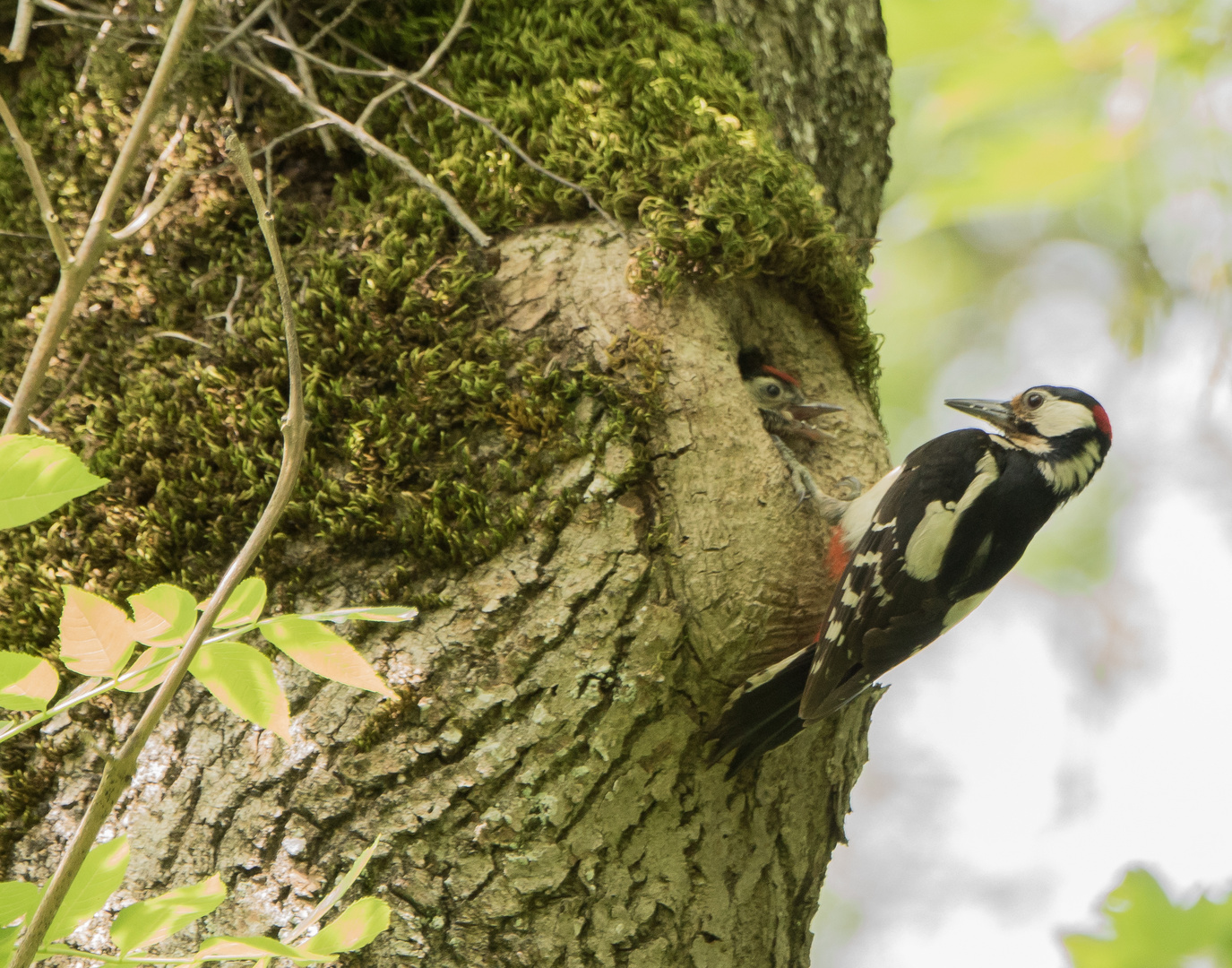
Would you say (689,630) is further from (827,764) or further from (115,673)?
(115,673)

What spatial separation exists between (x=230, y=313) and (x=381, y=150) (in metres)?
0.45

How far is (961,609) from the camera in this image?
8.22 ft

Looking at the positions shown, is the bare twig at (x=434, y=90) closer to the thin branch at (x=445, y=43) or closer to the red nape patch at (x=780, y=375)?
the thin branch at (x=445, y=43)

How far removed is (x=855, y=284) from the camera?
96.0 inches

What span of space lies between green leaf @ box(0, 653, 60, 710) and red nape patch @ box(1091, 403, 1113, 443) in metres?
2.67

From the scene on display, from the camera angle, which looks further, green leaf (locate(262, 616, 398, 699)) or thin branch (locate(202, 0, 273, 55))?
thin branch (locate(202, 0, 273, 55))

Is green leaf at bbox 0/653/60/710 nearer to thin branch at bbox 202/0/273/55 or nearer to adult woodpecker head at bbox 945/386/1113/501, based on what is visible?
thin branch at bbox 202/0/273/55

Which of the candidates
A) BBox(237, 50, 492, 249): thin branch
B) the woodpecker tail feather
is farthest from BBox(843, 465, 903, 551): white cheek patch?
BBox(237, 50, 492, 249): thin branch

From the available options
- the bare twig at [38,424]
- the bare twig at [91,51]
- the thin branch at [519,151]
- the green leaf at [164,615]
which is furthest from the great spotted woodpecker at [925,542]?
the bare twig at [91,51]

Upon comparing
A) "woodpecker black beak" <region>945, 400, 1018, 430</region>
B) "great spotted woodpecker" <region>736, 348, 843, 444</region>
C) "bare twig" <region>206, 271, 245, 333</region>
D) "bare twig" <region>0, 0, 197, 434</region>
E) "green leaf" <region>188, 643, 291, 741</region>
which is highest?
"woodpecker black beak" <region>945, 400, 1018, 430</region>

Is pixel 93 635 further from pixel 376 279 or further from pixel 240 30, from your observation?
pixel 240 30

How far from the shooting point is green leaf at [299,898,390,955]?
0.99m

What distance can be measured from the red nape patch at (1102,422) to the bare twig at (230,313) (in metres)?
2.24

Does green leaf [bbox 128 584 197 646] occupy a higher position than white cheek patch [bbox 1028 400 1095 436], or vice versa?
white cheek patch [bbox 1028 400 1095 436]
